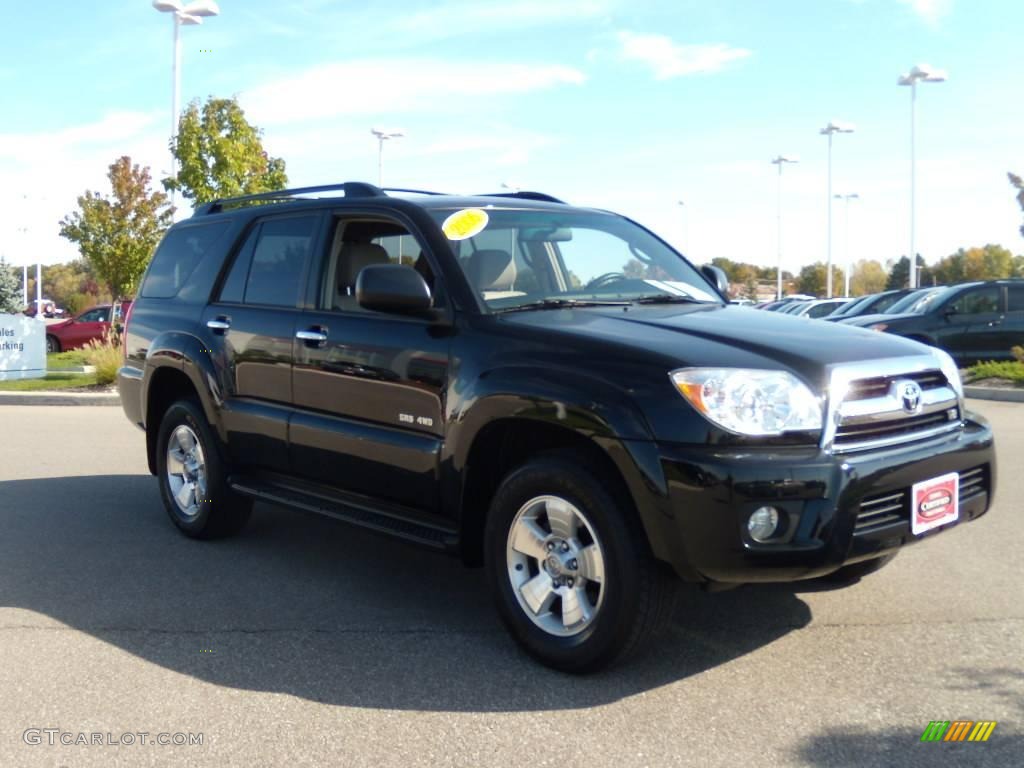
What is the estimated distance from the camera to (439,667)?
13.8 ft

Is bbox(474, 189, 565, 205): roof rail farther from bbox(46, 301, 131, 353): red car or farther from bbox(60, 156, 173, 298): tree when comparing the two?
bbox(46, 301, 131, 353): red car

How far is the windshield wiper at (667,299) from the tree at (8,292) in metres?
40.3

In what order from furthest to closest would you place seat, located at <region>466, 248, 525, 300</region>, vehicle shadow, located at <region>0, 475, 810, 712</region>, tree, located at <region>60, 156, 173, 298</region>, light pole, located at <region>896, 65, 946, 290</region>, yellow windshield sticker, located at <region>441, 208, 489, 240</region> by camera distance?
light pole, located at <region>896, 65, 946, 290</region>
tree, located at <region>60, 156, 173, 298</region>
yellow windshield sticker, located at <region>441, 208, 489, 240</region>
seat, located at <region>466, 248, 525, 300</region>
vehicle shadow, located at <region>0, 475, 810, 712</region>

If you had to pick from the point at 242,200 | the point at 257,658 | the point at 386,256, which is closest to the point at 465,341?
the point at 386,256

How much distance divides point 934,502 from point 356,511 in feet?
8.08

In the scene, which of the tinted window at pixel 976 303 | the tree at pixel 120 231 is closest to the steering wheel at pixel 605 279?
the tinted window at pixel 976 303

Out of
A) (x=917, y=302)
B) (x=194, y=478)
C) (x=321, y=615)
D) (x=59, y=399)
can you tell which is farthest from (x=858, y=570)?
(x=917, y=302)

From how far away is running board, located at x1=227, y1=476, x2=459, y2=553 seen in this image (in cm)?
456

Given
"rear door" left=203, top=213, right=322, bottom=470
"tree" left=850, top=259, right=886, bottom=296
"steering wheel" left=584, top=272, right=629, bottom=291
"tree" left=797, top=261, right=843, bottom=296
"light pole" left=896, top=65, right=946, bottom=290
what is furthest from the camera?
"tree" left=850, top=259, right=886, bottom=296

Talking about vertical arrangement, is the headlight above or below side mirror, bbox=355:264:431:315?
below

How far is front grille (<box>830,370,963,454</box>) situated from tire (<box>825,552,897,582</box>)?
2.95 ft

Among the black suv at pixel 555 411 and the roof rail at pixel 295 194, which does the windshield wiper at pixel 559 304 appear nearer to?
the black suv at pixel 555 411

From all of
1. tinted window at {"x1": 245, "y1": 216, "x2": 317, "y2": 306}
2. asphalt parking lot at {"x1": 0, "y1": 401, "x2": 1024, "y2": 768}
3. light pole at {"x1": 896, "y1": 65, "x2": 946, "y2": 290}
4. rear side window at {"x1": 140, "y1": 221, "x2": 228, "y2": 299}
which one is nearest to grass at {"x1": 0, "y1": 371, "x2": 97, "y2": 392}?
rear side window at {"x1": 140, "y1": 221, "x2": 228, "y2": 299}

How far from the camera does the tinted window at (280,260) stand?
560cm
